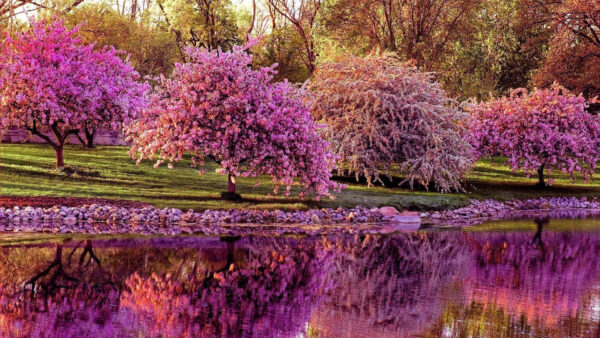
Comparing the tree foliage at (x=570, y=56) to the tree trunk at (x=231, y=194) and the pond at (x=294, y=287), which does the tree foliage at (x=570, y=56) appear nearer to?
the tree trunk at (x=231, y=194)

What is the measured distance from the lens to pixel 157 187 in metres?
26.9

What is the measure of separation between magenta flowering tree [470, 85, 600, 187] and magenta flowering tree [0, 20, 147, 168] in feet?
55.5

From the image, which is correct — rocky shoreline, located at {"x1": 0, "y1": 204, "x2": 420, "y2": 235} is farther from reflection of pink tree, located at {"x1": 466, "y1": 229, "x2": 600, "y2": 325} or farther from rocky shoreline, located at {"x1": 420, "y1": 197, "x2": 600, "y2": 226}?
reflection of pink tree, located at {"x1": 466, "y1": 229, "x2": 600, "y2": 325}

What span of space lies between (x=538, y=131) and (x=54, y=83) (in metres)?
21.4

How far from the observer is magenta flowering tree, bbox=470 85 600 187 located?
34.4m

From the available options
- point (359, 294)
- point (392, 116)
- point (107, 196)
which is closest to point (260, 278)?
point (359, 294)

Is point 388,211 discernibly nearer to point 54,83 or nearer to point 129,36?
point 54,83

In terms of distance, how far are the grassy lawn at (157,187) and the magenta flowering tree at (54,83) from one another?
1.98 m

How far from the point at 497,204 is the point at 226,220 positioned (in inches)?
539

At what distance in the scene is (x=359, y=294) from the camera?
1298cm

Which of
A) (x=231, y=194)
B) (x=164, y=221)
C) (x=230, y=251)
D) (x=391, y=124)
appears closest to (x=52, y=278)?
(x=230, y=251)

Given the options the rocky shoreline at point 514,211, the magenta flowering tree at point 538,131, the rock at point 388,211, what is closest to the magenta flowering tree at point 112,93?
the rock at point 388,211

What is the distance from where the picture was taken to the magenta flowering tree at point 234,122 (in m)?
22.5

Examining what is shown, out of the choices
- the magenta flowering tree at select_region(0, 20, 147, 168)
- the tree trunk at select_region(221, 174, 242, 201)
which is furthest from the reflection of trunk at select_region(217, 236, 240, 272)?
the magenta flowering tree at select_region(0, 20, 147, 168)
